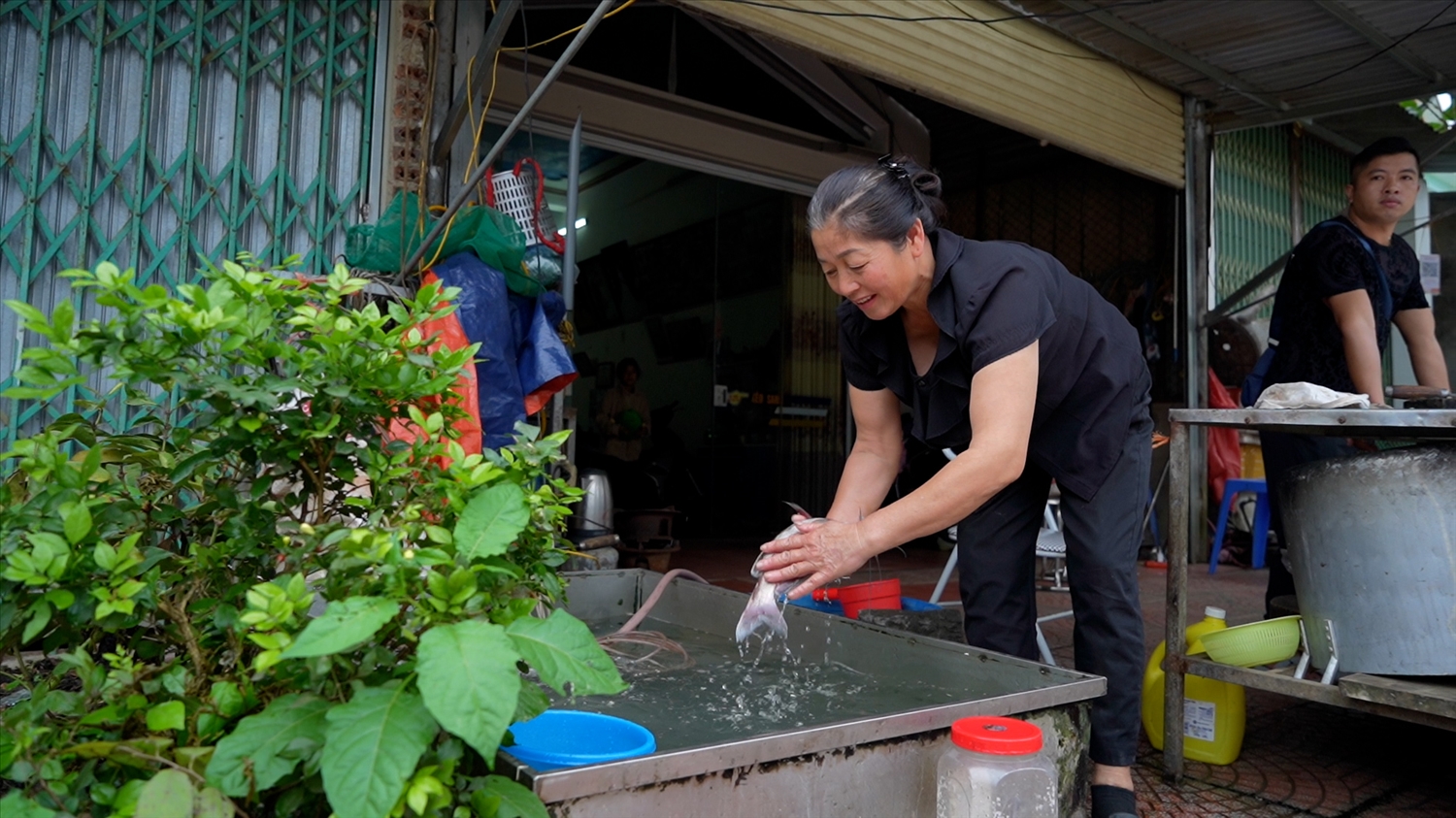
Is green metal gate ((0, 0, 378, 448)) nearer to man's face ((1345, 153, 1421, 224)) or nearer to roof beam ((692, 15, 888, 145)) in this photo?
roof beam ((692, 15, 888, 145))

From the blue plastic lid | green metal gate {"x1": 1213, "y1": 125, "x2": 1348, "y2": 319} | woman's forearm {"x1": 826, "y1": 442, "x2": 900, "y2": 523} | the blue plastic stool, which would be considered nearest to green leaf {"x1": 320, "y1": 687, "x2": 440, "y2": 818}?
the blue plastic lid

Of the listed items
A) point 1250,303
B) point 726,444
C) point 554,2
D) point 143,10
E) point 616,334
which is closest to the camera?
point 143,10

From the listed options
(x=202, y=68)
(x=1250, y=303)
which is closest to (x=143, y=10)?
(x=202, y=68)

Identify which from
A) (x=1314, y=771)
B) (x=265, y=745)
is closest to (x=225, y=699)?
(x=265, y=745)

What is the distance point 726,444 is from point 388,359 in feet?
27.9

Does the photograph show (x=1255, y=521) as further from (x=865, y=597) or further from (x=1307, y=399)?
(x=1307, y=399)

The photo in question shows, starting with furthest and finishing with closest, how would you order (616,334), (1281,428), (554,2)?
(616,334)
(554,2)
(1281,428)

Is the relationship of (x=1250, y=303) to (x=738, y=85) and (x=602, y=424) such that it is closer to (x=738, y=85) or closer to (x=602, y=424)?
(x=738, y=85)

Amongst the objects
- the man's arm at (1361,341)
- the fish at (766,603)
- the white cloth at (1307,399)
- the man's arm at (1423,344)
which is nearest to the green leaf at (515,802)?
the fish at (766,603)

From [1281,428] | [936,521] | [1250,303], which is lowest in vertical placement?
[936,521]

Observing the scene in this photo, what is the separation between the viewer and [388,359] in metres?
1.42

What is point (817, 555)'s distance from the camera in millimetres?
1955

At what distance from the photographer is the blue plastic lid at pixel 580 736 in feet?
5.25

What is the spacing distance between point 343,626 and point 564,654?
0.25m
